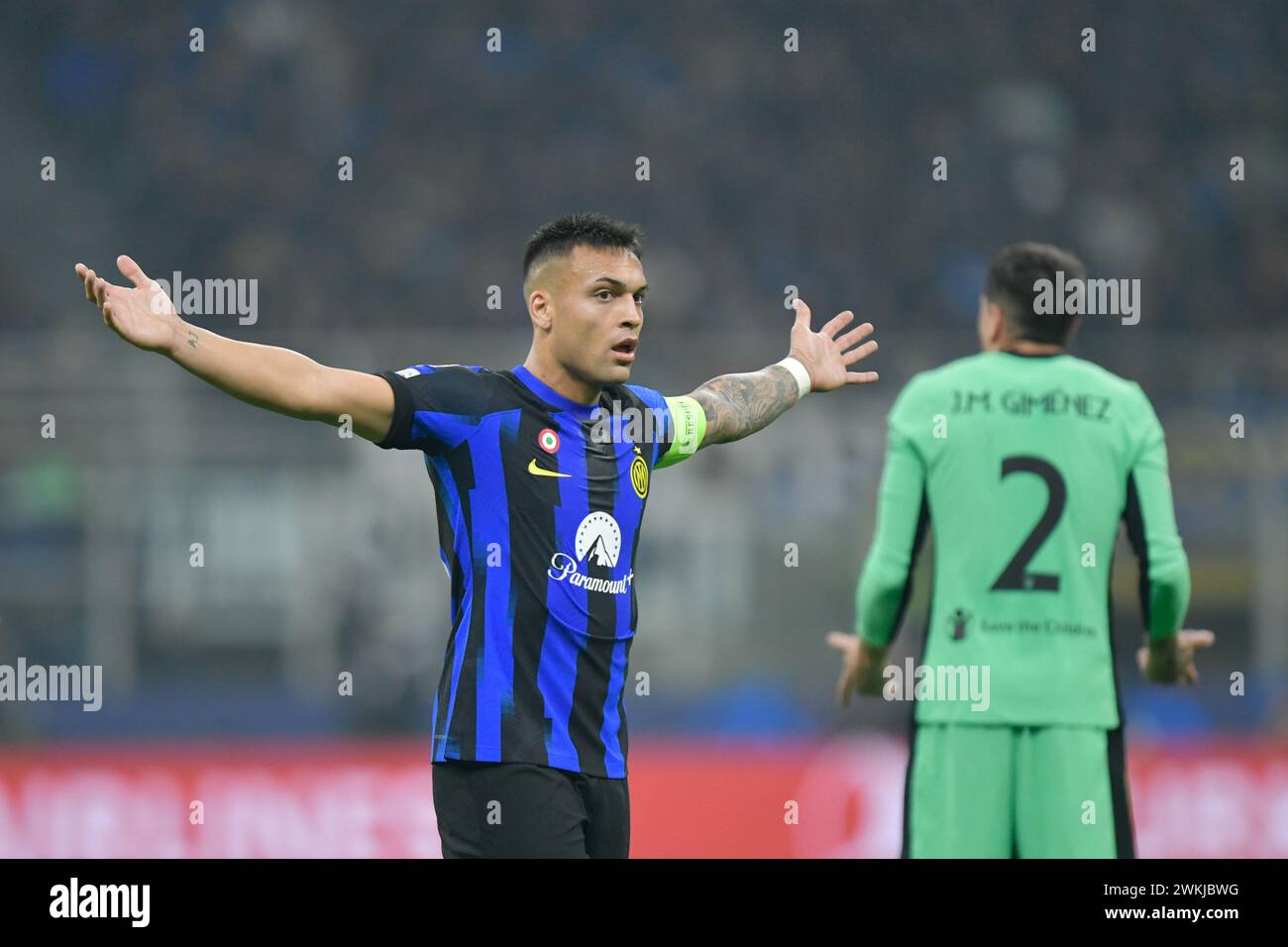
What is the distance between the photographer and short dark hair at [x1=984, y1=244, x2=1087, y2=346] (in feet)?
15.9

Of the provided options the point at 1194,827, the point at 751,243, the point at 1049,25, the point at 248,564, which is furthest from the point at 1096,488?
the point at 1049,25

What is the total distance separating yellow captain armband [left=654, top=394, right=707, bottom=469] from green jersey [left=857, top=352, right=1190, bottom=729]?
1.90 feet

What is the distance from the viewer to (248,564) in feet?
31.1

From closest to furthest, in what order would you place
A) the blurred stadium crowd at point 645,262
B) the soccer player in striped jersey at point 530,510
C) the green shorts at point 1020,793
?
the soccer player in striped jersey at point 530,510 < the green shorts at point 1020,793 < the blurred stadium crowd at point 645,262

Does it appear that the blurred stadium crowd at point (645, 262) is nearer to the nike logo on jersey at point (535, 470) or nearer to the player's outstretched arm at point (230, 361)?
the nike logo on jersey at point (535, 470)

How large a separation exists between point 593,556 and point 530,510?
7.5 inches

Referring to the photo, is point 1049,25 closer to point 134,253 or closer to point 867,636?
point 134,253

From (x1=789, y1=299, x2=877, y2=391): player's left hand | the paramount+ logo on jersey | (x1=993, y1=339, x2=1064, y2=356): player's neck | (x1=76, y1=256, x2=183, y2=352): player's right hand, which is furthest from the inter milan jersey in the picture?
(x1=993, y1=339, x2=1064, y2=356): player's neck

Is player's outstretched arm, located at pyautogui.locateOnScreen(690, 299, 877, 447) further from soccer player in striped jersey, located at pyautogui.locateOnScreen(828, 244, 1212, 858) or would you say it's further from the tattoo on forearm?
soccer player in striped jersey, located at pyautogui.locateOnScreen(828, 244, 1212, 858)

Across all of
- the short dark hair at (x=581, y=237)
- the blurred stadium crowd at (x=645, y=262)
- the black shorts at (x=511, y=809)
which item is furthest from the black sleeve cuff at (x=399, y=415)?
the blurred stadium crowd at (x=645, y=262)

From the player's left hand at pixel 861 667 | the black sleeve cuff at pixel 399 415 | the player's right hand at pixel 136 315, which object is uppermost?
the player's right hand at pixel 136 315

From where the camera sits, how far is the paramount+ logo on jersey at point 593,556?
13.2ft

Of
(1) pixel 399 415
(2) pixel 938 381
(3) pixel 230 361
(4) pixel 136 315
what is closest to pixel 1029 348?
(2) pixel 938 381

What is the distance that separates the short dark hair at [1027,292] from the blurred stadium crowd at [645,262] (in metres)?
4.40
